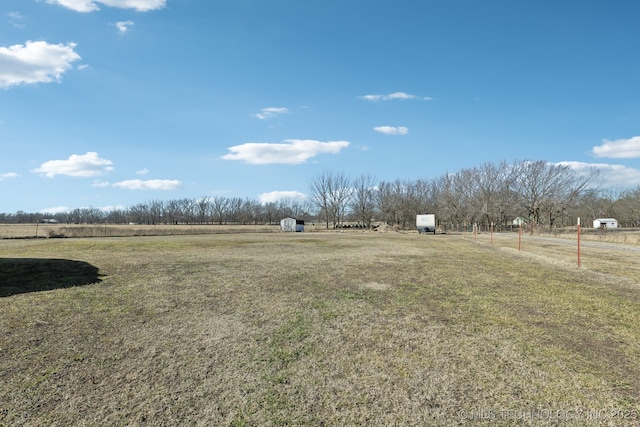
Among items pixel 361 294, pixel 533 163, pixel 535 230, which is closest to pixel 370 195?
pixel 533 163

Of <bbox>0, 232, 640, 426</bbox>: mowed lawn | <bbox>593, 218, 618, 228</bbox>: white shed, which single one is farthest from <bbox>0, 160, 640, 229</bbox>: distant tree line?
<bbox>0, 232, 640, 426</bbox>: mowed lawn

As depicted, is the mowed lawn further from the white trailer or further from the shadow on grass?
the white trailer

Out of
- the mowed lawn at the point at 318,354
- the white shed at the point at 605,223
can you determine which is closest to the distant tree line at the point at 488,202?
the white shed at the point at 605,223

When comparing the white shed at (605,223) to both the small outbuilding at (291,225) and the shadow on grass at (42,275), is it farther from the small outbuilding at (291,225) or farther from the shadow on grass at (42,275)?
the shadow on grass at (42,275)

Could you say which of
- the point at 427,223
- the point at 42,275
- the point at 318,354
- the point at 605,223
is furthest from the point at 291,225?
the point at 605,223

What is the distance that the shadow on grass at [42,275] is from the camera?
9.55 metres

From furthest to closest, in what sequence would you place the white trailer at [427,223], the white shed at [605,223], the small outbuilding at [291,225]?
the white shed at [605,223] < the small outbuilding at [291,225] < the white trailer at [427,223]

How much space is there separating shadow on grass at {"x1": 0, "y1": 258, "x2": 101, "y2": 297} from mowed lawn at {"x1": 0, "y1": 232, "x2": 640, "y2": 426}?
143 millimetres

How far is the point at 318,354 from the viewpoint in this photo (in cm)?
503

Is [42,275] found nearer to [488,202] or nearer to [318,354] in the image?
[318,354]

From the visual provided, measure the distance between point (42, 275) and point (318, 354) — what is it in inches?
429

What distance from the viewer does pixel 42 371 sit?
450 cm

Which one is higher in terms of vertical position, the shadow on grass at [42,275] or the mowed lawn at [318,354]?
the shadow on grass at [42,275]

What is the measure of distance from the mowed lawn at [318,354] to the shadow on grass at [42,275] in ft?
0.47
